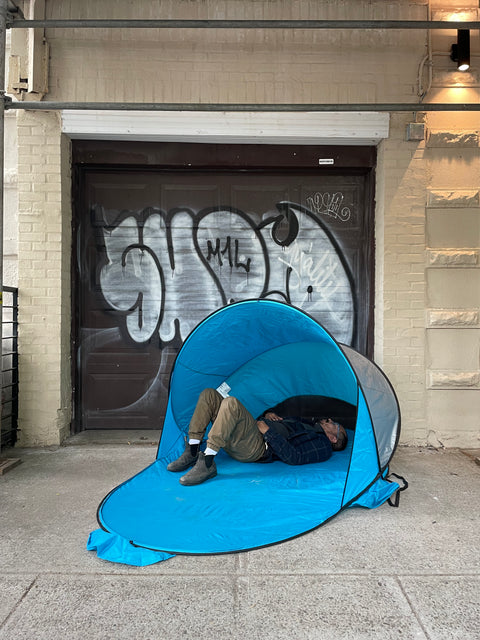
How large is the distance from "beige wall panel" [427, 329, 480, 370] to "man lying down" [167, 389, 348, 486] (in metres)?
1.48

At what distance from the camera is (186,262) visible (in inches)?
215

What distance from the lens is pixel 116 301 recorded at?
545 centimetres

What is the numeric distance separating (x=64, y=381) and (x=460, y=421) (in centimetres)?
421

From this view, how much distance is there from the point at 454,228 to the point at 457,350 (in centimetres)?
128

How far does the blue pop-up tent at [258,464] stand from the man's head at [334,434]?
0.09 meters

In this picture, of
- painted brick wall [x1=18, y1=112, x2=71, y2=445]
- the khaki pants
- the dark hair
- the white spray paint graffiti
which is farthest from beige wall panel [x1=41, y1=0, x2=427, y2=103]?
the dark hair

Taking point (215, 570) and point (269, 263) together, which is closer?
point (215, 570)

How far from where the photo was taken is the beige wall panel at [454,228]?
503 centimetres

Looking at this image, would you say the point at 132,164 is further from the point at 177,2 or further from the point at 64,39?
the point at 177,2

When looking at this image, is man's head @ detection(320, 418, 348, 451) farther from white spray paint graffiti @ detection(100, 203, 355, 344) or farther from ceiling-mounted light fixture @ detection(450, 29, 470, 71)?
ceiling-mounted light fixture @ detection(450, 29, 470, 71)

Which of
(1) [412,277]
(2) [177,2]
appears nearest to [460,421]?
(1) [412,277]

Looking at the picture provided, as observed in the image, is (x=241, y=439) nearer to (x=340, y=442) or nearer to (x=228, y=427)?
(x=228, y=427)

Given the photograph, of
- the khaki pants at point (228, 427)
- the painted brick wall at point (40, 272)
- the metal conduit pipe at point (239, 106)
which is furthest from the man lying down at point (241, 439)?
the metal conduit pipe at point (239, 106)

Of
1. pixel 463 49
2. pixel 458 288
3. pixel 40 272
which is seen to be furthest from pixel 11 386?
pixel 463 49
